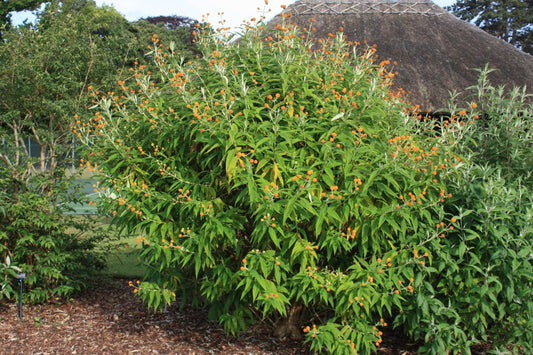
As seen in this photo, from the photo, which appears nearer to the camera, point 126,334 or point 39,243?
point 126,334

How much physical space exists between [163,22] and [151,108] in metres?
36.4

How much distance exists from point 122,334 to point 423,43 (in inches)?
274

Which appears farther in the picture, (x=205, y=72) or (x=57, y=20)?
(x=57, y=20)

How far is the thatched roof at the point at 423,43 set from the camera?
7772mm

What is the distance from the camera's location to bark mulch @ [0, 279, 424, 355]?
404 cm

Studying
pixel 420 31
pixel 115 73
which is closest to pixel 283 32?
pixel 115 73

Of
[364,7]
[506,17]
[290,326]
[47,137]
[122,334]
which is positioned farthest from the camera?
[506,17]

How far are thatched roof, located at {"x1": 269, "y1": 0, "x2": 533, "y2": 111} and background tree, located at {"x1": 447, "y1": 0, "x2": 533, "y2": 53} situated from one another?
982 inches

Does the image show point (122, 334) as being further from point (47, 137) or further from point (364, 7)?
point (364, 7)

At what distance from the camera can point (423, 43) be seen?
8586 mm

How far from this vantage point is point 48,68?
5965mm

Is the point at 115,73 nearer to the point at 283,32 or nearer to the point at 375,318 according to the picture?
the point at 283,32

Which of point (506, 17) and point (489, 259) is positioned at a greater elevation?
point (506, 17)

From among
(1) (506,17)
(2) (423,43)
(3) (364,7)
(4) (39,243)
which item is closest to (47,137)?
(4) (39,243)
